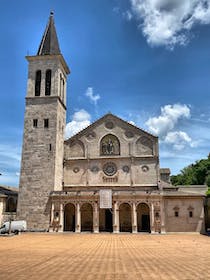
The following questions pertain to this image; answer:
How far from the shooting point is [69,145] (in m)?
43.0

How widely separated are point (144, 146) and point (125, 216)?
1081 cm

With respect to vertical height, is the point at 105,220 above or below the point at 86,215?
below

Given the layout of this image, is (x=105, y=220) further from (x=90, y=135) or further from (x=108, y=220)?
(x=90, y=135)

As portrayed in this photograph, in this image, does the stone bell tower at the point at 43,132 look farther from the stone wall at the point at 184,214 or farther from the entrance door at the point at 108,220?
the stone wall at the point at 184,214

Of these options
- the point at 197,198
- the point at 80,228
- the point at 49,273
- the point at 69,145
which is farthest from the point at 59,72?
the point at 49,273

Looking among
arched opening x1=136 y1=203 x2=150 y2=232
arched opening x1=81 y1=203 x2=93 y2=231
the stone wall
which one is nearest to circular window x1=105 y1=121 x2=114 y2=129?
arched opening x1=81 y1=203 x2=93 y2=231

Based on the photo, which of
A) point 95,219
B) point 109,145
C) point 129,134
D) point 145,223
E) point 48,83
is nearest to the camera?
point 95,219

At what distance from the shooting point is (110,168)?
136 feet

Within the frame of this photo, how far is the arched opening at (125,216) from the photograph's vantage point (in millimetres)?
39312

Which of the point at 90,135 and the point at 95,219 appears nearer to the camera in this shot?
the point at 95,219

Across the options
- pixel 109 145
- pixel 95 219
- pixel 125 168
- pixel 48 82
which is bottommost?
pixel 95 219

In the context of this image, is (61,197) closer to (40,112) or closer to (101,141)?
(101,141)

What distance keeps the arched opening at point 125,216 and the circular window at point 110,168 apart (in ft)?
16.2

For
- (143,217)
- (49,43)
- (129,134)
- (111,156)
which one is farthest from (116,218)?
(49,43)
